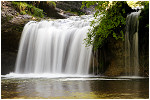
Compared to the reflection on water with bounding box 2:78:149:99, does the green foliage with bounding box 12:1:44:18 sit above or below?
above

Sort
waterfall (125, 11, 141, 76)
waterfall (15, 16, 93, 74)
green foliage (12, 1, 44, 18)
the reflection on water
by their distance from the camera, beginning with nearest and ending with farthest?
the reflection on water
waterfall (125, 11, 141, 76)
waterfall (15, 16, 93, 74)
green foliage (12, 1, 44, 18)

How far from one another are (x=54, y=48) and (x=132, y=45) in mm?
5636

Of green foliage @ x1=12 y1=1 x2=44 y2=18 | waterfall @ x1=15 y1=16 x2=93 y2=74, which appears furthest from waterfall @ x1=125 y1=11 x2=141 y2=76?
green foliage @ x1=12 y1=1 x2=44 y2=18

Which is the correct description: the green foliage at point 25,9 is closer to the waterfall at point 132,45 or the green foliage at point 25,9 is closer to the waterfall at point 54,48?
the waterfall at point 54,48

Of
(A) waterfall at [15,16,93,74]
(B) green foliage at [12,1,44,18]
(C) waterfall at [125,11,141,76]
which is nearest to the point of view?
(C) waterfall at [125,11,141,76]

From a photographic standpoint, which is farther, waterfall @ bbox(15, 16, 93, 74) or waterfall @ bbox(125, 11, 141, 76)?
waterfall @ bbox(15, 16, 93, 74)

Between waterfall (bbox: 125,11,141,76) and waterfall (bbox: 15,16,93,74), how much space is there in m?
2.31

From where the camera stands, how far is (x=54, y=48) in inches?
578

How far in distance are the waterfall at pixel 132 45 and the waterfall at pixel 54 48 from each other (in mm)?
2305

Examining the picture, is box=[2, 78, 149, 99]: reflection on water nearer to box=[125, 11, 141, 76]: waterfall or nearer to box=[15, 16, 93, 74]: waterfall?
box=[125, 11, 141, 76]: waterfall

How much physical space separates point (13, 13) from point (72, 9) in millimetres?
10665

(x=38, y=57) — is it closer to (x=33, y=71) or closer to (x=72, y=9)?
(x=33, y=71)

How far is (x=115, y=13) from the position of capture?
411 inches

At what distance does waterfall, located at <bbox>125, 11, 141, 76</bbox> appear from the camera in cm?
1086
